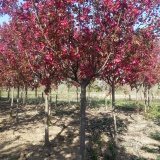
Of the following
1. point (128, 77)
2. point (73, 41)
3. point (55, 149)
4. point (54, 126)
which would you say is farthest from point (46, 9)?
point (54, 126)

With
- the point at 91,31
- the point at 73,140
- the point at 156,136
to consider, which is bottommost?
the point at 156,136

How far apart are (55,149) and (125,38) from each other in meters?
5.64

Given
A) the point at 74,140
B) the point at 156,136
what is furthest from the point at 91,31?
the point at 156,136

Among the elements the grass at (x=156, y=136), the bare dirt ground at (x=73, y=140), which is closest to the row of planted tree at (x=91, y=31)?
the bare dirt ground at (x=73, y=140)

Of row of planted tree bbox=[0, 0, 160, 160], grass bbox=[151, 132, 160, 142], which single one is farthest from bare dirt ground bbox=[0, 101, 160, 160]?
row of planted tree bbox=[0, 0, 160, 160]

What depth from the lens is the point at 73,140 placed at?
1009cm

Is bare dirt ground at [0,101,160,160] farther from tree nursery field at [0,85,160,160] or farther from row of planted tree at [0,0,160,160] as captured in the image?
row of planted tree at [0,0,160,160]

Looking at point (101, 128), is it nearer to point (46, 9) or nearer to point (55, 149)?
point (55, 149)

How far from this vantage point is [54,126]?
41.1ft

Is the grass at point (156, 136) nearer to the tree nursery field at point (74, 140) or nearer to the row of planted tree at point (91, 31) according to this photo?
the tree nursery field at point (74, 140)

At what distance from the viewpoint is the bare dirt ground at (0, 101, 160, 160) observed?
834 cm

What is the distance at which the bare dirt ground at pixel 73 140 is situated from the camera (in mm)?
8344

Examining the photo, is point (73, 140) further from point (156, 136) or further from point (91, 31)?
point (91, 31)

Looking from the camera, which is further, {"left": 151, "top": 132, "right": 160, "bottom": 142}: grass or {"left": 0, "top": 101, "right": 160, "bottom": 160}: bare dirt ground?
{"left": 151, "top": 132, "right": 160, "bottom": 142}: grass
